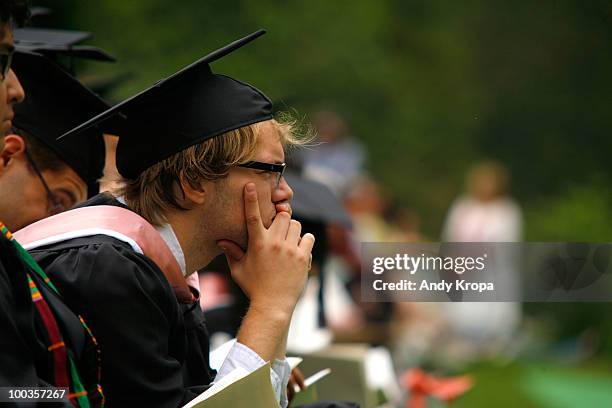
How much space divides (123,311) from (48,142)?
126cm

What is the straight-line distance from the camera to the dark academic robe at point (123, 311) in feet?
7.61

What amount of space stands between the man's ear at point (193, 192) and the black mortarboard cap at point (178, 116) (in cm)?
9

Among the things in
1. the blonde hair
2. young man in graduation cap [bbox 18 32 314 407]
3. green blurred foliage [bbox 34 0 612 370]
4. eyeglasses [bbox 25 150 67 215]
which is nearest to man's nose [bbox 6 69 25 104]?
young man in graduation cap [bbox 18 32 314 407]

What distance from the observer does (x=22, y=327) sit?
6.51 ft

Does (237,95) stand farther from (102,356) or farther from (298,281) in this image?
(102,356)

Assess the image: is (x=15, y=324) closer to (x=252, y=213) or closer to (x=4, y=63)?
(x=4, y=63)

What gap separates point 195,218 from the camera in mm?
2717

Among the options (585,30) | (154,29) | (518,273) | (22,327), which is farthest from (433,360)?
(22,327)

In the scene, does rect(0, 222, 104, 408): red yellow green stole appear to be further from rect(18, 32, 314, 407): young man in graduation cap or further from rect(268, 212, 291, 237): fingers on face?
rect(268, 212, 291, 237): fingers on face

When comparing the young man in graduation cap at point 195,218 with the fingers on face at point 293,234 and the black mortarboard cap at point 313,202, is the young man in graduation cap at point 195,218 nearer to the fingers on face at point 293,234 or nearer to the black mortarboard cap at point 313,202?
the fingers on face at point 293,234

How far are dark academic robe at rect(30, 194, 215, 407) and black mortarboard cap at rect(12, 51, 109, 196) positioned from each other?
108 centimetres

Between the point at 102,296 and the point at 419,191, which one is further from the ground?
the point at 419,191

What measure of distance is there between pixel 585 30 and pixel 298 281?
6.95ft

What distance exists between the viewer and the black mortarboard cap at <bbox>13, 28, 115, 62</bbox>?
3797mm
